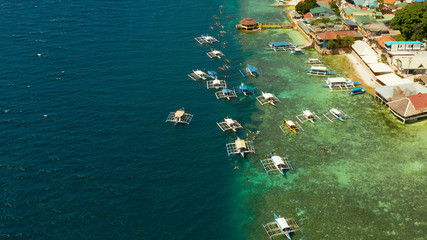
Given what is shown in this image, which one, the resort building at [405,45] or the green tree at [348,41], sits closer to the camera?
the resort building at [405,45]

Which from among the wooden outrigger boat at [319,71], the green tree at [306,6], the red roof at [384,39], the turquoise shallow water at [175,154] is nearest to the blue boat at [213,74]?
the turquoise shallow water at [175,154]

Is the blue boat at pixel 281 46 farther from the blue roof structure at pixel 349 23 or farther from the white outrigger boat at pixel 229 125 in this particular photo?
the white outrigger boat at pixel 229 125

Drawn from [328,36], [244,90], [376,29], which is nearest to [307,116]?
[244,90]

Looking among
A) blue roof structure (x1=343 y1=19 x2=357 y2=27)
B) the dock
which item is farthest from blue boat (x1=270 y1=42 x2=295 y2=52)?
blue roof structure (x1=343 y1=19 x2=357 y2=27)

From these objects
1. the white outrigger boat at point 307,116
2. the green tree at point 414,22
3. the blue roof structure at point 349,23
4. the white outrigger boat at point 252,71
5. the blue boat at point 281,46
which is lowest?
the white outrigger boat at point 307,116

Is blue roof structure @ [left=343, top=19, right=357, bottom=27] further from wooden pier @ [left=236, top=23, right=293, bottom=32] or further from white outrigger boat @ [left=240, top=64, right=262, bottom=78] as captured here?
white outrigger boat @ [left=240, top=64, right=262, bottom=78]

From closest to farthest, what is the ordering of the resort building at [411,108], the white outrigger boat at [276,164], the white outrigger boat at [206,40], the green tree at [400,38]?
the white outrigger boat at [276,164]
the resort building at [411,108]
the green tree at [400,38]
the white outrigger boat at [206,40]

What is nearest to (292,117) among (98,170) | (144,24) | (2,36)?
(98,170)
